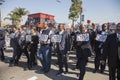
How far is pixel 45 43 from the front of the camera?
9.62 m

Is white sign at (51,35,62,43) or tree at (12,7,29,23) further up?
tree at (12,7,29,23)

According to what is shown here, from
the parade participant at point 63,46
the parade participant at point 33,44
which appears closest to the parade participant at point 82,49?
the parade participant at point 63,46

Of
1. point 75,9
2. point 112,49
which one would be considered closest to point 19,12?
point 75,9

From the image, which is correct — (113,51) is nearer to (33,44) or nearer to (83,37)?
(83,37)

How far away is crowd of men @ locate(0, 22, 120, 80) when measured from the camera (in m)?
6.95

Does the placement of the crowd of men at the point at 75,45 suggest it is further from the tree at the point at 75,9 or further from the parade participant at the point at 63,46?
the tree at the point at 75,9

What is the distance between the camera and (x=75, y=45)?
834cm

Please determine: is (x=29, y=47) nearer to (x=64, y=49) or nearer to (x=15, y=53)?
(x=15, y=53)

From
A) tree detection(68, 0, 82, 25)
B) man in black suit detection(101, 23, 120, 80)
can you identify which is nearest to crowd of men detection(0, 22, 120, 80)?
man in black suit detection(101, 23, 120, 80)

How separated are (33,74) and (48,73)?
0.58m

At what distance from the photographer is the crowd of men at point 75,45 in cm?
695

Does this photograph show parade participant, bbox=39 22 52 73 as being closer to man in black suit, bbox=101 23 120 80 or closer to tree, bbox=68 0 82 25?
man in black suit, bbox=101 23 120 80

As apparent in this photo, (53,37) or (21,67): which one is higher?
(53,37)

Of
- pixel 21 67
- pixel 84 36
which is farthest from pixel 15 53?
pixel 84 36
